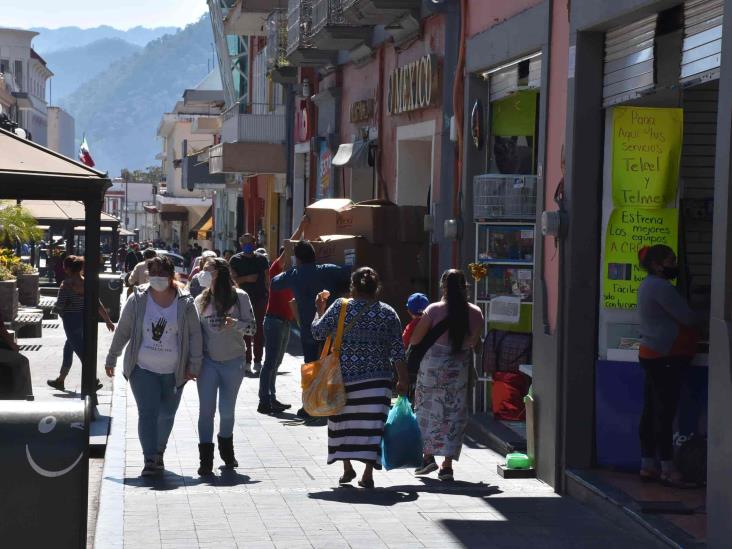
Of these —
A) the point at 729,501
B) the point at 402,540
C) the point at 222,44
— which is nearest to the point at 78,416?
the point at 402,540

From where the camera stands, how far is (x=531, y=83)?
40.4 feet

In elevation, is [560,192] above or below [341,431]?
above

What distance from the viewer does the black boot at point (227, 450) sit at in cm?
1078

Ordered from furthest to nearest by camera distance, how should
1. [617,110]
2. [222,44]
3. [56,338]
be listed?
[222,44]
[56,338]
[617,110]

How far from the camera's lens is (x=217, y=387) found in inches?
422

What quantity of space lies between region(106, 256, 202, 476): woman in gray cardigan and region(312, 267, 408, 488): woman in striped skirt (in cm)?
97

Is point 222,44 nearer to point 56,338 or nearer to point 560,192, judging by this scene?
point 56,338

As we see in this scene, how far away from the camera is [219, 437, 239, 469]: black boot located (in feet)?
35.4

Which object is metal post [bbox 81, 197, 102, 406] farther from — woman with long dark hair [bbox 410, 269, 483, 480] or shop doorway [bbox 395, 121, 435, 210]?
shop doorway [bbox 395, 121, 435, 210]

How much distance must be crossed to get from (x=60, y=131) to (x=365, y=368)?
458 feet

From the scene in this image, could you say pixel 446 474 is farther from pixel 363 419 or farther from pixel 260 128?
pixel 260 128

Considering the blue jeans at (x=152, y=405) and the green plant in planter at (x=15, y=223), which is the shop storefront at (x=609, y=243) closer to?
the blue jeans at (x=152, y=405)

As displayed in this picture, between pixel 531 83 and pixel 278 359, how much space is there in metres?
4.14

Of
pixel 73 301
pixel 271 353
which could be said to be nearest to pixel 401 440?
pixel 271 353
